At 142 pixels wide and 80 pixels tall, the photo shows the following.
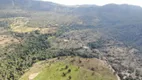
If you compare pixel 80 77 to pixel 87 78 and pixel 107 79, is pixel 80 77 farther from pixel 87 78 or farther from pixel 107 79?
pixel 107 79

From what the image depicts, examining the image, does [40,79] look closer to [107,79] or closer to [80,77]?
[80,77]

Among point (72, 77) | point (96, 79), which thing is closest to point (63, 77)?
point (72, 77)

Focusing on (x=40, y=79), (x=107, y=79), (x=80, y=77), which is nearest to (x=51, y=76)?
(x=40, y=79)

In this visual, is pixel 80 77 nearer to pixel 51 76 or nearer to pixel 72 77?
pixel 72 77

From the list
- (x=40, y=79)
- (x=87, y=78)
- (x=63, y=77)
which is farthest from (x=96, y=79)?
(x=40, y=79)

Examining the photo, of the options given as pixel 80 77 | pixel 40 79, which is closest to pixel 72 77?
pixel 80 77

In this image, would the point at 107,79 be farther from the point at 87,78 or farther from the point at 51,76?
the point at 51,76
